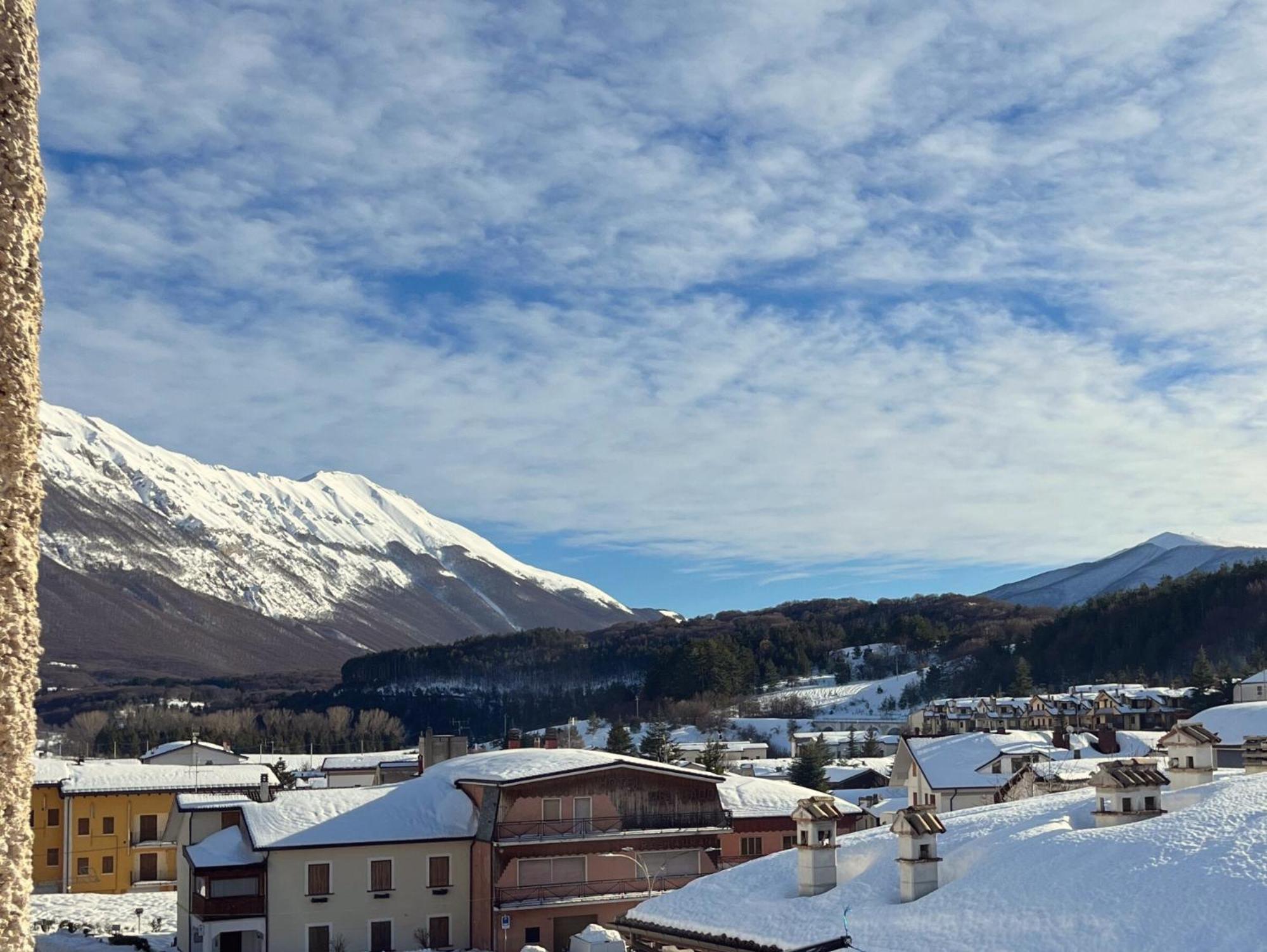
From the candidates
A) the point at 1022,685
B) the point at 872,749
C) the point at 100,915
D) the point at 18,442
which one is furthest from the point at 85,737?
the point at 18,442

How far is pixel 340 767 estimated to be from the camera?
3529 inches

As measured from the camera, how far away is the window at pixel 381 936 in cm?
4356

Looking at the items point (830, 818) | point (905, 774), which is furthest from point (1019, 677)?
point (830, 818)

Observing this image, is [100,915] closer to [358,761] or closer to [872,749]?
[358,761]

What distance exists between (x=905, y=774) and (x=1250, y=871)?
58530mm

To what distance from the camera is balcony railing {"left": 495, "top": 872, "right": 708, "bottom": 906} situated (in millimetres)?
44250

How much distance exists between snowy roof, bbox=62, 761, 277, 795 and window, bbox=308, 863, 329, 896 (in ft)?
87.3

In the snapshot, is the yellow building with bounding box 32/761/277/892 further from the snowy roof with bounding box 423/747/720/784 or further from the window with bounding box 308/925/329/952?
the window with bounding box 308/925/329/952

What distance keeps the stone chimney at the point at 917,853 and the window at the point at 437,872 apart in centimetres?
2904

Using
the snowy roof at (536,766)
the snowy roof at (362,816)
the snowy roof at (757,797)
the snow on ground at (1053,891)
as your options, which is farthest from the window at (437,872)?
the snow on ground at (1053,891)

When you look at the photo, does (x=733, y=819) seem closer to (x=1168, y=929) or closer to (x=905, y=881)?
(x=905, y=881)

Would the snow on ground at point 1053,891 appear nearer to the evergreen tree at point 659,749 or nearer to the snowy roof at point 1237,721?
the snowy roof at point 1237,721

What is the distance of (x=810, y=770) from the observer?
84188 millimetres

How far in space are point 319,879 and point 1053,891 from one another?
32339 mm
